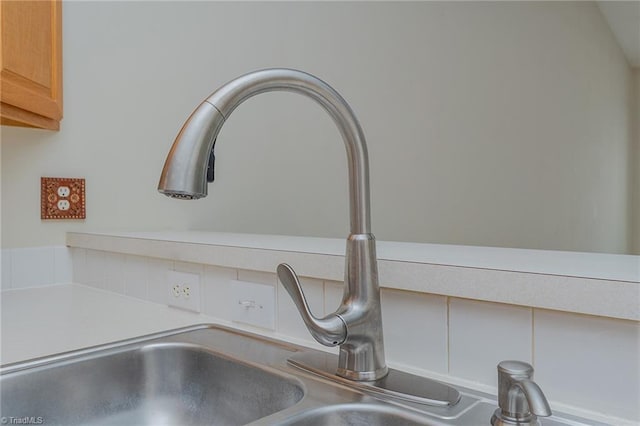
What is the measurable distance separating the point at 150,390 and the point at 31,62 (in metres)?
0.80

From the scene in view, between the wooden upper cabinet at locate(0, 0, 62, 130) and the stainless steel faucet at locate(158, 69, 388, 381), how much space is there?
0.71 meters

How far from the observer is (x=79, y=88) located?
135 centimetres

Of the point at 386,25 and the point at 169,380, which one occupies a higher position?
the point at 386,25

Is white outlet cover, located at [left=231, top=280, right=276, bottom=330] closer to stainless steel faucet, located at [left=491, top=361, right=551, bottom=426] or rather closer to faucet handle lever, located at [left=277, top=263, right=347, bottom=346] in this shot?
faucet handle lever, located at [left=277, top=263, right=347, bottom=346]

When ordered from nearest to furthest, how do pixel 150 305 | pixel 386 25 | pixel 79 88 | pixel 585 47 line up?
1. pixel 150 305
2. pixel 79 88
3. pixel 386 25
4. pixel 585 47

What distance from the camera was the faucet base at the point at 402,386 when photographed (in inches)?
20.0

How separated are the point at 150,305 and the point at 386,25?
186 cm

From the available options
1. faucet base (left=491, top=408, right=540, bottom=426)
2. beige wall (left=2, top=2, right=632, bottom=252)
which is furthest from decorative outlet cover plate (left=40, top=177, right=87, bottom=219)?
faucet base (left=491, top=408, right=540, bottom=426)

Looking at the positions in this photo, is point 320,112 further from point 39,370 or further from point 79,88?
point 39,370

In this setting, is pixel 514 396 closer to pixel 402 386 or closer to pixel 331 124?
pixel 402 386

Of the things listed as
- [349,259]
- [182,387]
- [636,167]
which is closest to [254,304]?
[182,387]

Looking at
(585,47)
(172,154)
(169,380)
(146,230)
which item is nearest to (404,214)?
(146,230)

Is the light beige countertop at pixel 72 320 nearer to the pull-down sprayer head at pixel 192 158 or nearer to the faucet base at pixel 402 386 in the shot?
the faucet base at pixel 402 386

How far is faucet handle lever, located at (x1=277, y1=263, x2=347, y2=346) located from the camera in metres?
0.51
